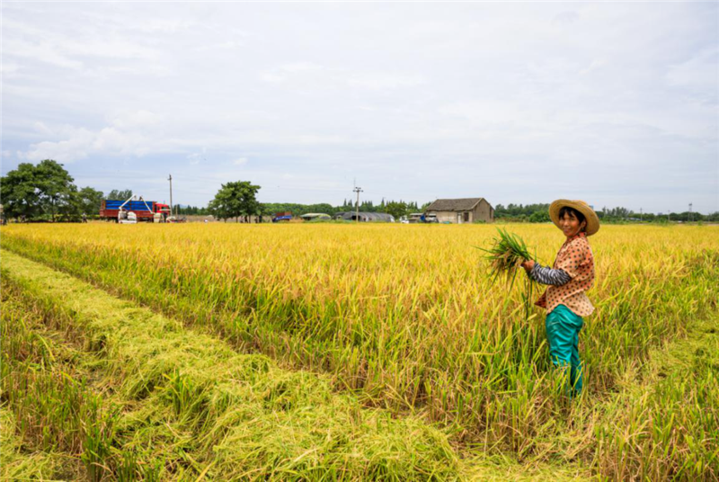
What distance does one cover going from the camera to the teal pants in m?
2.14

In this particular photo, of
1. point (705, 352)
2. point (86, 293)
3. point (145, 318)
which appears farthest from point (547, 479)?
point (86, 293)

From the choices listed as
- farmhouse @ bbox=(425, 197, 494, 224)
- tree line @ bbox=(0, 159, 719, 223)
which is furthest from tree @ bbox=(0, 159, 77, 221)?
farmhouse @ bbox=(425, 197, 494, 224)

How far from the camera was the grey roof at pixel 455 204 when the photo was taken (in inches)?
2443

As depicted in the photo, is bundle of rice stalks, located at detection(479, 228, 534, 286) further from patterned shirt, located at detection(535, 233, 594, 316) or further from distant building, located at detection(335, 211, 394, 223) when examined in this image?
distant building, located at detection(335, 211, 394, 223)

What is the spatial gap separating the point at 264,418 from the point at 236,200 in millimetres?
53190

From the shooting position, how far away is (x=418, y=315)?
2928 millimetres

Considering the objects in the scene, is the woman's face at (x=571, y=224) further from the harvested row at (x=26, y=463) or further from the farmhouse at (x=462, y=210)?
A: the farmhouse at (x=462, y=210)

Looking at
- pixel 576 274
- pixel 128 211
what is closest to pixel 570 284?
pixel 576 274

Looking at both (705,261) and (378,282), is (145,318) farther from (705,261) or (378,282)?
(705,261)

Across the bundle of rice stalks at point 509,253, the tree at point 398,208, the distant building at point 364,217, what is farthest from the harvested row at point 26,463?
the tree at point 398,208

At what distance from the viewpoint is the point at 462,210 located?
61969 mm

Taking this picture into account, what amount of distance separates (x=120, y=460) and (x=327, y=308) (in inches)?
66.4

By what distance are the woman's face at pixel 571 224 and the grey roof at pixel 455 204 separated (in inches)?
2434

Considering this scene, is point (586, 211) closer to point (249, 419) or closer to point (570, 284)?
point (570, 284)
